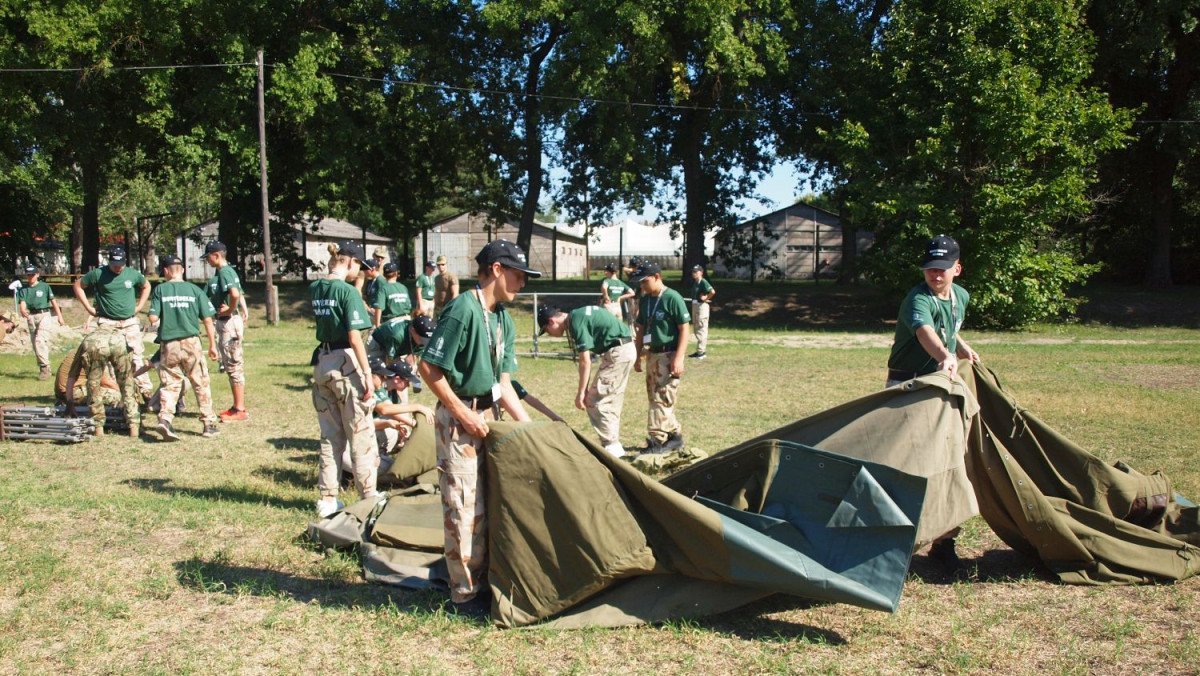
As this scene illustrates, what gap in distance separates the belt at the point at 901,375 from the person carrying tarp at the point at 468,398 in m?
2.93

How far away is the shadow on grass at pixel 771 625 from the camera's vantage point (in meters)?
Answer: 4.55

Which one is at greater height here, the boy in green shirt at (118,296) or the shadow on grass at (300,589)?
the boy in green shirt at (118,296)

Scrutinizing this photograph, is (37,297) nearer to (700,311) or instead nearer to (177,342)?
(177,342)

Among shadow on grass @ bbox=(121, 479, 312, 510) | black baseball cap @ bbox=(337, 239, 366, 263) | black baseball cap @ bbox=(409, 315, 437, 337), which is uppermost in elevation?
black baseball cap @ bbox=(337, 239, 366, 263)

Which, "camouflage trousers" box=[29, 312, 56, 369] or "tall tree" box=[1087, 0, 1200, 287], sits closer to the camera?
"camouflage trousers" box=[29, 312, 56, 369]

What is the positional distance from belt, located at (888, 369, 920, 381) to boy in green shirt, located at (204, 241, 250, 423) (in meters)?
7.76

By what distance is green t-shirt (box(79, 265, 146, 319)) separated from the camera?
10531mm

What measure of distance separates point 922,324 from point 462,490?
3.25 m

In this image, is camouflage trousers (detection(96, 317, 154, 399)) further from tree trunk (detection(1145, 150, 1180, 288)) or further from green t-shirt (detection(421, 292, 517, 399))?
tree trunk (detection(1145, 150, 1180, 288))

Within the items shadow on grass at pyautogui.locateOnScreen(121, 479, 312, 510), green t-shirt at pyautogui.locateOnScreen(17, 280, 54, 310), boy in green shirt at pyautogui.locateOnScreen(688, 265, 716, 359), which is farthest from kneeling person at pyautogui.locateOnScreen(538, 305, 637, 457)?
green t-shirt at pyautogui.locateOnScreen(17, 280, 54, 310)

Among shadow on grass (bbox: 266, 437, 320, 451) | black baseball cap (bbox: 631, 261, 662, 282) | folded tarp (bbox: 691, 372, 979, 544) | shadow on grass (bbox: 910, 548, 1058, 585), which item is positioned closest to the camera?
folded tarp (bbox: 691, 372, 979, 544)

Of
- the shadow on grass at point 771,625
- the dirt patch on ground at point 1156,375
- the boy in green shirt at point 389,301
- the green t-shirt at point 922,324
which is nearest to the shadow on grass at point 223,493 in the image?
the shadow on grass at point 771,625

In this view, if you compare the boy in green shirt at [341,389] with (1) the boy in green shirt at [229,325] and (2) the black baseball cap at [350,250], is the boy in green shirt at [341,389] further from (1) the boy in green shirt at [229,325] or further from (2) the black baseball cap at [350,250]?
(1) the boy in green shirt at [229,325]

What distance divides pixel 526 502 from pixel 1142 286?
35121 mm
